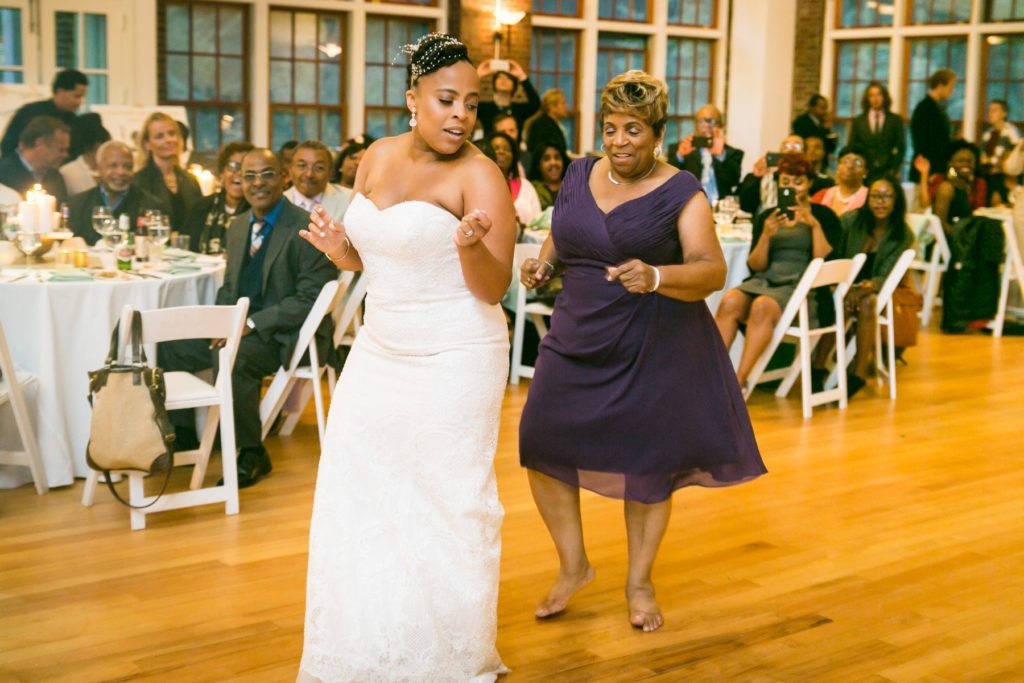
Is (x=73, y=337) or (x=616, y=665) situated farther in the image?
(x=73, y=337)

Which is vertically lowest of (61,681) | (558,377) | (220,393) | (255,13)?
(61,681)

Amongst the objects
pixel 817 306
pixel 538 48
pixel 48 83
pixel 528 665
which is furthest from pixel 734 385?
pixel 538 48

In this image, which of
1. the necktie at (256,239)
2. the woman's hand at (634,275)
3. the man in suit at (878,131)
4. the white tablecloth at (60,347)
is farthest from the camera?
the man in suit at (878,131)

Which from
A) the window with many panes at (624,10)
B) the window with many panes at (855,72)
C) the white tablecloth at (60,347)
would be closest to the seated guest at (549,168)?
the white tablecloth at (60,347)

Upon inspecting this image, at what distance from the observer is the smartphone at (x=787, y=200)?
6551 millimetres

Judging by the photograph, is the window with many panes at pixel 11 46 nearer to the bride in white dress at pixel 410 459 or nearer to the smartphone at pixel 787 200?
the smartphone at pixel 787 200

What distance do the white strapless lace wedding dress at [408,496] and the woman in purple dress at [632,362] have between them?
52 centimetres

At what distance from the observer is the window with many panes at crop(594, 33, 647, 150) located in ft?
43.3

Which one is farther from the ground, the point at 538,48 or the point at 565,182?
the point at 538,48

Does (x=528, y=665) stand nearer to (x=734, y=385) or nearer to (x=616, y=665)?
(x=616, y=665)

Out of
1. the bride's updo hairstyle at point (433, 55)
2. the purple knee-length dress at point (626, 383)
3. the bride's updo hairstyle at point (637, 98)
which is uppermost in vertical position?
the bride's updo hairstyle at point (433, 55)

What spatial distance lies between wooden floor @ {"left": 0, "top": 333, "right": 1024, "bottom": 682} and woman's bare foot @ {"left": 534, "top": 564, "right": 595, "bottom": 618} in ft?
0.13

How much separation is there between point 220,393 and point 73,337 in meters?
0.72

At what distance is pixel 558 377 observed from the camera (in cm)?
351
